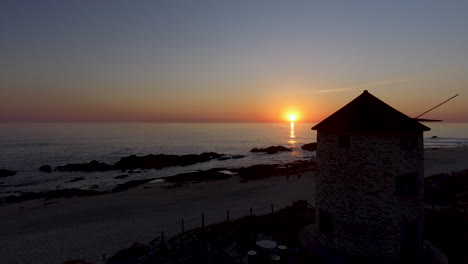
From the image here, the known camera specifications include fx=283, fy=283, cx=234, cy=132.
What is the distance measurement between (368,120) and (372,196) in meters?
3.52

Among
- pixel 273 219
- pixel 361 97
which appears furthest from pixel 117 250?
pixel 361 97

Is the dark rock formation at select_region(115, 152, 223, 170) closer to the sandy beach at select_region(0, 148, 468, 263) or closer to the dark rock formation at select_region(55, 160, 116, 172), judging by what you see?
the dark rock formation at select_region(55, 160, 116, 172)

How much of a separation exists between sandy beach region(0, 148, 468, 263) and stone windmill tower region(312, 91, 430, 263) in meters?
13.8

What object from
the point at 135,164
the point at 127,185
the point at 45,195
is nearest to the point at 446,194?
the point at 127,185

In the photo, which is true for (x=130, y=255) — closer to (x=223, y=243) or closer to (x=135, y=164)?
(x=223, y=243)

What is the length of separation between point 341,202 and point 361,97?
5.64 metres

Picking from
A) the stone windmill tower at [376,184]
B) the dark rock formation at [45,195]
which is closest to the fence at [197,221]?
the stone windmill tower at [376,184]

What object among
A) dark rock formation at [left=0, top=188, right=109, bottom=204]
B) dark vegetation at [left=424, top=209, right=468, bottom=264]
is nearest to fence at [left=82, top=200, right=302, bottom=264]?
dark vegetation at [left=424, top=209, right=468, bottom=264]

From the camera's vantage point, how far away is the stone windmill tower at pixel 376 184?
42.1ft

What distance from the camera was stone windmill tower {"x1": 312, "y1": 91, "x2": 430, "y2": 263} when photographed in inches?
505

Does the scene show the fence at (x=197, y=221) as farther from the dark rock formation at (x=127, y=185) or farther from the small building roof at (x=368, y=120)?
the dark rock formation at (x=127, y=185)

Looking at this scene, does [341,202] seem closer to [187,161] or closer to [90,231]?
[90,231]

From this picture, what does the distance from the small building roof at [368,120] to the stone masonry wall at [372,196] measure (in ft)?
1.36

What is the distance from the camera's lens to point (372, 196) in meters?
13.0
